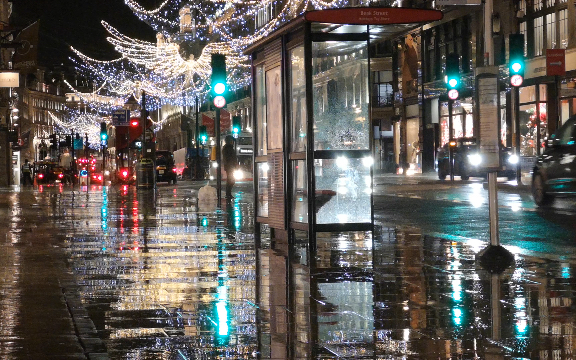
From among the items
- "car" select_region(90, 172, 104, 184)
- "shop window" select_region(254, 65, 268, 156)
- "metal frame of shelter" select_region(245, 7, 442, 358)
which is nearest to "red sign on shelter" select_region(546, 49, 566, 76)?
"shop window" select_region(254, 65, 268, 156)

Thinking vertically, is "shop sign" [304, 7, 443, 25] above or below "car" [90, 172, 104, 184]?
above

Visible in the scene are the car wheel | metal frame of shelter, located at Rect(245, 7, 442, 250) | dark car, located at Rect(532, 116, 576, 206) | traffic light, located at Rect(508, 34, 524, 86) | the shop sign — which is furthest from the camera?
traffic light, located at Rect(508, 34, 524, 86)

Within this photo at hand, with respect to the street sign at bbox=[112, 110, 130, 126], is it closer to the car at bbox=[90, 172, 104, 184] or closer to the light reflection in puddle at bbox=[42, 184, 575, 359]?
the car at bbox=[90, 172, 104, 184]

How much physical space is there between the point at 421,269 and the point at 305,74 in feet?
10.4

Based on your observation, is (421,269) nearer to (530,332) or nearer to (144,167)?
(530,332)

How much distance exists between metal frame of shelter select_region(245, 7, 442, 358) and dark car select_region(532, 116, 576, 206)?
9.19 metres

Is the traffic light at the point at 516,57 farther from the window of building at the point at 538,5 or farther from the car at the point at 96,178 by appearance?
the car at the point at 96,178

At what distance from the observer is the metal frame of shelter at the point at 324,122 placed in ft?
40.4

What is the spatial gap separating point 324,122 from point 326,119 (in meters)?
0.05

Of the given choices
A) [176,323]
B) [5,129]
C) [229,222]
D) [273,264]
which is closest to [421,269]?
[273,264]

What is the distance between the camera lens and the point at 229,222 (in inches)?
764

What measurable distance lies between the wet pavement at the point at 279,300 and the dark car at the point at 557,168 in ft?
24.0

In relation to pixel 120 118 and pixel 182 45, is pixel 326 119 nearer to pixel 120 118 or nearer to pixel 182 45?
pixel 120 118

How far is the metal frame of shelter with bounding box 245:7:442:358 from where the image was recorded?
40.4ft
